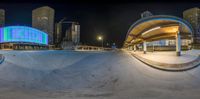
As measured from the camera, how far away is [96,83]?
10906 mm

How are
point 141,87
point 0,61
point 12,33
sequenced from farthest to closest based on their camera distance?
point 12,33 → point 0,61 → point 141,87

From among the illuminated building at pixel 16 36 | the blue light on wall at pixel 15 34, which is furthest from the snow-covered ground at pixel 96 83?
the blue light on wall at pixel 15 34

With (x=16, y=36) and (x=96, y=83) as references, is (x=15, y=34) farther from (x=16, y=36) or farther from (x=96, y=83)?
(x=96, y=83)

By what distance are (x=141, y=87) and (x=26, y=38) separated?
274 feet

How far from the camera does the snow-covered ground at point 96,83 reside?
28.5 ft

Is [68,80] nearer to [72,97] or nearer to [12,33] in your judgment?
[72,97]

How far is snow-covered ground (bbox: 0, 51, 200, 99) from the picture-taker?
8.68 meters

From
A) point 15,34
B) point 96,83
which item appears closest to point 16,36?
point 15,34

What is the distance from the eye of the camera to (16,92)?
9.20 m

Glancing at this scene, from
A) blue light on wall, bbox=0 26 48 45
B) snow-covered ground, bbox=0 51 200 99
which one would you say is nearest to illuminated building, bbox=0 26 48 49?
blue light on wall, bbox=0 26 48 45

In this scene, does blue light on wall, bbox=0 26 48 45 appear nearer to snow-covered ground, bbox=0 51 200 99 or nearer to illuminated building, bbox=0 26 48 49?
illuminated building, bbox=0 26 48 49

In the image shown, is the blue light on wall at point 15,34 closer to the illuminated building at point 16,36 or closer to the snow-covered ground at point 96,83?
the illuminated building at point 16,36

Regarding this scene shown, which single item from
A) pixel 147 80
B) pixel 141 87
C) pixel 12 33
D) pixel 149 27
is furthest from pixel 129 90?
pixel 12 33

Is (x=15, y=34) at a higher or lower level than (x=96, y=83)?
higher
